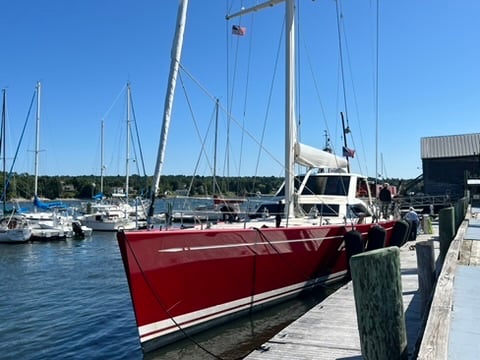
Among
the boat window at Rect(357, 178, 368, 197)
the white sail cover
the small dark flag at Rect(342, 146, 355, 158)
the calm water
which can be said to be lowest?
the calm water

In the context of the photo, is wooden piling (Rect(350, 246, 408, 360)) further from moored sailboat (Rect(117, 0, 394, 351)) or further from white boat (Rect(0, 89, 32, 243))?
white boat (Rect(0, 89, 32, 243))

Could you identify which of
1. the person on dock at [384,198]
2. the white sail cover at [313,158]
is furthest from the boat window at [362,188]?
the white sail cover at [313,158]

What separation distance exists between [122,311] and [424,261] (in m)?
7.62

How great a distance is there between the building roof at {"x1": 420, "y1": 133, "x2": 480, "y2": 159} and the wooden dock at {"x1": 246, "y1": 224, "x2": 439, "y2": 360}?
1302 inches

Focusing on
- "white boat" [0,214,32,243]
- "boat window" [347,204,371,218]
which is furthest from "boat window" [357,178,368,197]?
"white boat" [0,214,32,243]

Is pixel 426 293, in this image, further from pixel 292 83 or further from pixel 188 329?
pixel 292 83

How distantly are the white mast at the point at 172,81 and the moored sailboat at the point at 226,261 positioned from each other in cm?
2

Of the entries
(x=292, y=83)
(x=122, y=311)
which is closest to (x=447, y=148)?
(x=292, y=83)

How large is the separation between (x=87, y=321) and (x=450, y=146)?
36.6 m

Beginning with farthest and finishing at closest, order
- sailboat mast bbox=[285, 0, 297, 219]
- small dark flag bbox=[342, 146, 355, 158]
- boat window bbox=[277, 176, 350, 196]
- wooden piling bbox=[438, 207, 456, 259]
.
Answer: small dark flag bbox=[342, 146, 355, 158] < boat window bbox=[277, 176, 350, 196] < sailboat mast bbox=[285, 0, 297, 219] < wooden piling bbox=[438, 207, 456, 259]

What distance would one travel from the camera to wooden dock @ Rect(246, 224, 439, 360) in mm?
5680

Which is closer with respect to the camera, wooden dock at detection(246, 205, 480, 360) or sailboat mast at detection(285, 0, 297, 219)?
wooden dock at detection(246, 205, 480, 360)

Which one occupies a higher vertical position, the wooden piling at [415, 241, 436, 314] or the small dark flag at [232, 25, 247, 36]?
the small dark flag at [232, 25, 247, 36]

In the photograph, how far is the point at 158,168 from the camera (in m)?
7.47
